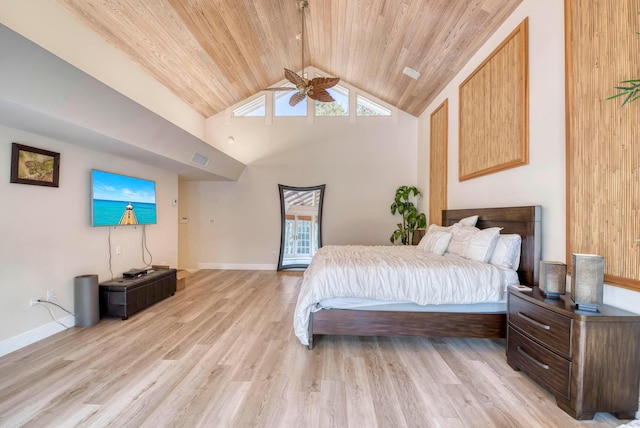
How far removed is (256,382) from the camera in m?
1.97

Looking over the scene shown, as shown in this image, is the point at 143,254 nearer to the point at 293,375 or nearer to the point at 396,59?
the point at 293,375

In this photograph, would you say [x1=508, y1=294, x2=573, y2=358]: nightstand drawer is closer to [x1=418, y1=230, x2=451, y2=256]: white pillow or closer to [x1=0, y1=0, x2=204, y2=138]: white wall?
[x1=418, y1=230, x2=451, y2=256]: white pillow

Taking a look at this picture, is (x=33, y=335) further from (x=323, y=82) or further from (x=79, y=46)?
(x=323, y=82)

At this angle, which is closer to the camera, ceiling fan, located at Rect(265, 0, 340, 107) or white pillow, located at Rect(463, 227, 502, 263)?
white pillow, located at Rect(463, 227, 502, 263)

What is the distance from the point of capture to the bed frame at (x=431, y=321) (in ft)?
8.02

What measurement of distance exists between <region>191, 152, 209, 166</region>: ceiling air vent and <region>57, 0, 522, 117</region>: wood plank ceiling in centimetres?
136

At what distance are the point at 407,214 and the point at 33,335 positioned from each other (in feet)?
18.7

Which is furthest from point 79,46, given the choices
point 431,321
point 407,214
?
point 407,214

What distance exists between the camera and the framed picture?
2443 mm

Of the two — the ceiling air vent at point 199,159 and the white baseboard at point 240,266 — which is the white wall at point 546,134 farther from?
the white baseboard at point 240,266

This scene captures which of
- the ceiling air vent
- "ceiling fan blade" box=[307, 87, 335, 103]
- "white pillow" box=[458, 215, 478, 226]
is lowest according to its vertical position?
"white pillow" box=[458, 215, 478, 226]

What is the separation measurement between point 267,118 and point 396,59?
3.02 meters

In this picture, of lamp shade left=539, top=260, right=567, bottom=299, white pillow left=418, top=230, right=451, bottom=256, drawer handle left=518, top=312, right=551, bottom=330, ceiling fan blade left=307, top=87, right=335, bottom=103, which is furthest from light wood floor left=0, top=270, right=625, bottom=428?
ceiling fan blade left=307, top=87, right=335, bottom=103

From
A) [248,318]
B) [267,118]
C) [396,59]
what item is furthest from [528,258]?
[267,118]
